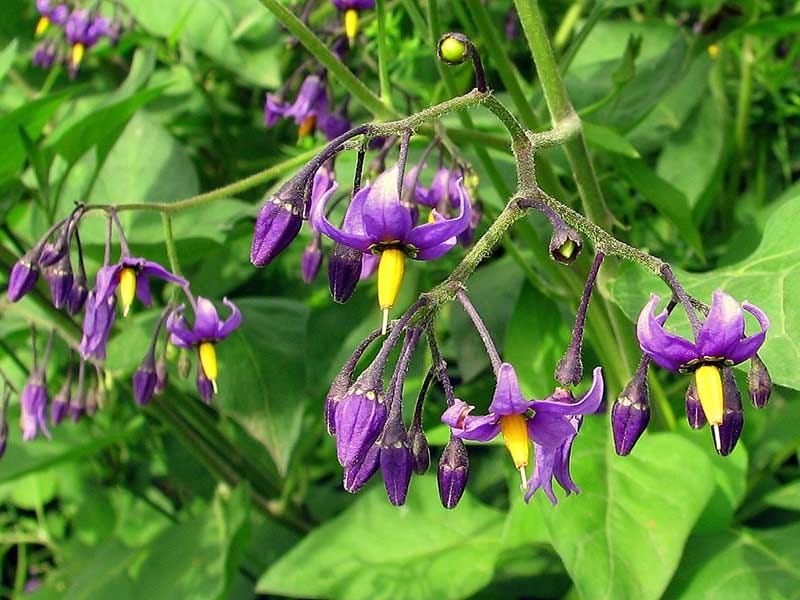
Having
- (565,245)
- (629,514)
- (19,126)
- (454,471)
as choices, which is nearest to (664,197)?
(629,514)

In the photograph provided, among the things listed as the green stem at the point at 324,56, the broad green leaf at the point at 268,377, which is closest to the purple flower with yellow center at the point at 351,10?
the green stem at the point at 324,56

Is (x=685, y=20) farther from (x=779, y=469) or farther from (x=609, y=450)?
(x=609, y=450)

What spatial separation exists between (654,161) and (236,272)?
126 centimetres

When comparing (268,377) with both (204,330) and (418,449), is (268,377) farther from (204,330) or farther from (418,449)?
(418,449)

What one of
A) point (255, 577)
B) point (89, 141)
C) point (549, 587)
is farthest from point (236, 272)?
point (549, 587)

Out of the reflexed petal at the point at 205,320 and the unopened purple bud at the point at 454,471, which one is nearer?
the unopened purple bud at the point at 454,471

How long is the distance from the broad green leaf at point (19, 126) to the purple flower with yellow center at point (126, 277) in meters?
0.52

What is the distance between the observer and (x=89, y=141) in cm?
214

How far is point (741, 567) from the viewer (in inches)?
66.6

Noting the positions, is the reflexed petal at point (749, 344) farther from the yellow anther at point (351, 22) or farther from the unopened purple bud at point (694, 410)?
the yellow anther at point (351, 22)

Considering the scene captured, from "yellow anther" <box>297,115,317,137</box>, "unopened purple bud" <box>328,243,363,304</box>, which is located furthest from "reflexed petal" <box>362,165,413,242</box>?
"yellow anther" <box>297,115,317,137</box>

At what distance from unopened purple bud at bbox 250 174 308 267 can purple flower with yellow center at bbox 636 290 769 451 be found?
1.51ft

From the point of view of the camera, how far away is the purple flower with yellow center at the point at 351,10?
6.23 ft

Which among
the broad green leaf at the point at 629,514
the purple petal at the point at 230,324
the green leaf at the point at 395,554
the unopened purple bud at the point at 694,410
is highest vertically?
the unopened purple bud at the point at 694,410
